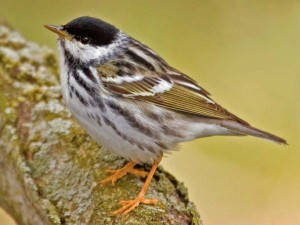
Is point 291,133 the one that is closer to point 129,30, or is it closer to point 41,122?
point 129,30

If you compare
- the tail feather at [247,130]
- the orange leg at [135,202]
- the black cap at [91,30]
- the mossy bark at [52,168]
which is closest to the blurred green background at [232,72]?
the tail feather at [247,130]

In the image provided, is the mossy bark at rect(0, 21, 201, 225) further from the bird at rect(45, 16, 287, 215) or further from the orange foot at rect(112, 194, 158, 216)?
the bird at rect(45, 16, 287, 215)

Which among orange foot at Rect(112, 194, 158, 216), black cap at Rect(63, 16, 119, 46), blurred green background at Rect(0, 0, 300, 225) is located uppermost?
blurred green background at Rect(0, 0, 300, 225)

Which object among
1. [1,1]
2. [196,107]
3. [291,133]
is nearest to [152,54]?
[196,107]

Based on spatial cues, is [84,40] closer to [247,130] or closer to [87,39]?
[87,39]

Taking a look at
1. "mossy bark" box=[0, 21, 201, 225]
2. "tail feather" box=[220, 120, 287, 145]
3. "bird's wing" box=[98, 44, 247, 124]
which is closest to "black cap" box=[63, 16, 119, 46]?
"bird's wing" box=[98, 44, 247, 124]

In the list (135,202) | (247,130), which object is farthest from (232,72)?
(135,202)

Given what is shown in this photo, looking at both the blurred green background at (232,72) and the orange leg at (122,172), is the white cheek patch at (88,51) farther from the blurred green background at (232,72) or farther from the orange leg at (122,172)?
the blurred green background at (232,72)
